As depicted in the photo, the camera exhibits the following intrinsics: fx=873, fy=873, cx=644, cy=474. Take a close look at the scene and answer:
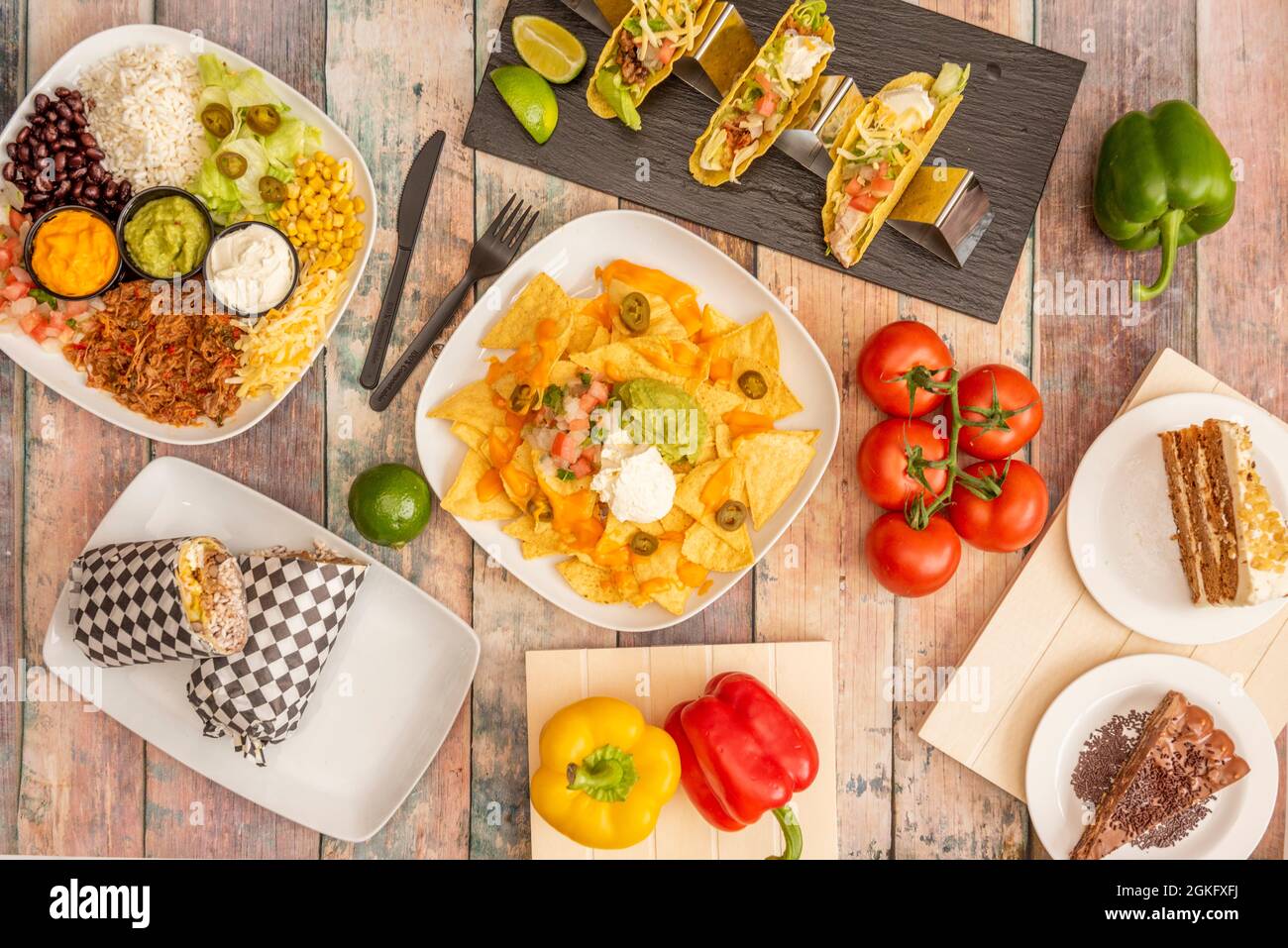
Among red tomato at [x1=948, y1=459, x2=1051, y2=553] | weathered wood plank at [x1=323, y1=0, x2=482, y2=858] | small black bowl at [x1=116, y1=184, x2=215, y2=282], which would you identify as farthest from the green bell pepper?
small black bowl at [x1=116, y1=184, x2=215, y2=282]

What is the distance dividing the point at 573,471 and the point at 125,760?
178 centimetres

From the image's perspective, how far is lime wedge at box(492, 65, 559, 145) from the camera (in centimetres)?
267

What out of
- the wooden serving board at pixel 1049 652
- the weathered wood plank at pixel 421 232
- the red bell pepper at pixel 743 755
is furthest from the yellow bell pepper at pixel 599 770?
the wooden serving board at pixel 1049 652

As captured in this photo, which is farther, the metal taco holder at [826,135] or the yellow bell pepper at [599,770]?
the metal taco holder at [826,135]

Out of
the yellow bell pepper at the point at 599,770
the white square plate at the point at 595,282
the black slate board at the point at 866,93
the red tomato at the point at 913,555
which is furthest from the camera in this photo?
the black slate board at the point at 866,93

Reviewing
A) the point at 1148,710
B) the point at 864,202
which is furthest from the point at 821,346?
the point at 1148,710

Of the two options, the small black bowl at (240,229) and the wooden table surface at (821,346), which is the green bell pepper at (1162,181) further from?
the small black bowl at (240,229)

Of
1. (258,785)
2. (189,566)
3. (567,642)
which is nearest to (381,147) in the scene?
(189,566)

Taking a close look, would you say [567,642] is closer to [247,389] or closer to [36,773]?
[247,389]

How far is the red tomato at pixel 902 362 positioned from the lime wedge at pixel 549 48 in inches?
49.8

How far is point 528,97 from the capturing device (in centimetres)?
267

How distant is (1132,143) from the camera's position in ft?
8.66

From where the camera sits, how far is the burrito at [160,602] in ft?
8.16

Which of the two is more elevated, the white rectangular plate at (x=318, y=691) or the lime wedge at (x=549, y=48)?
the lime wedge at (x=549, y=48)
